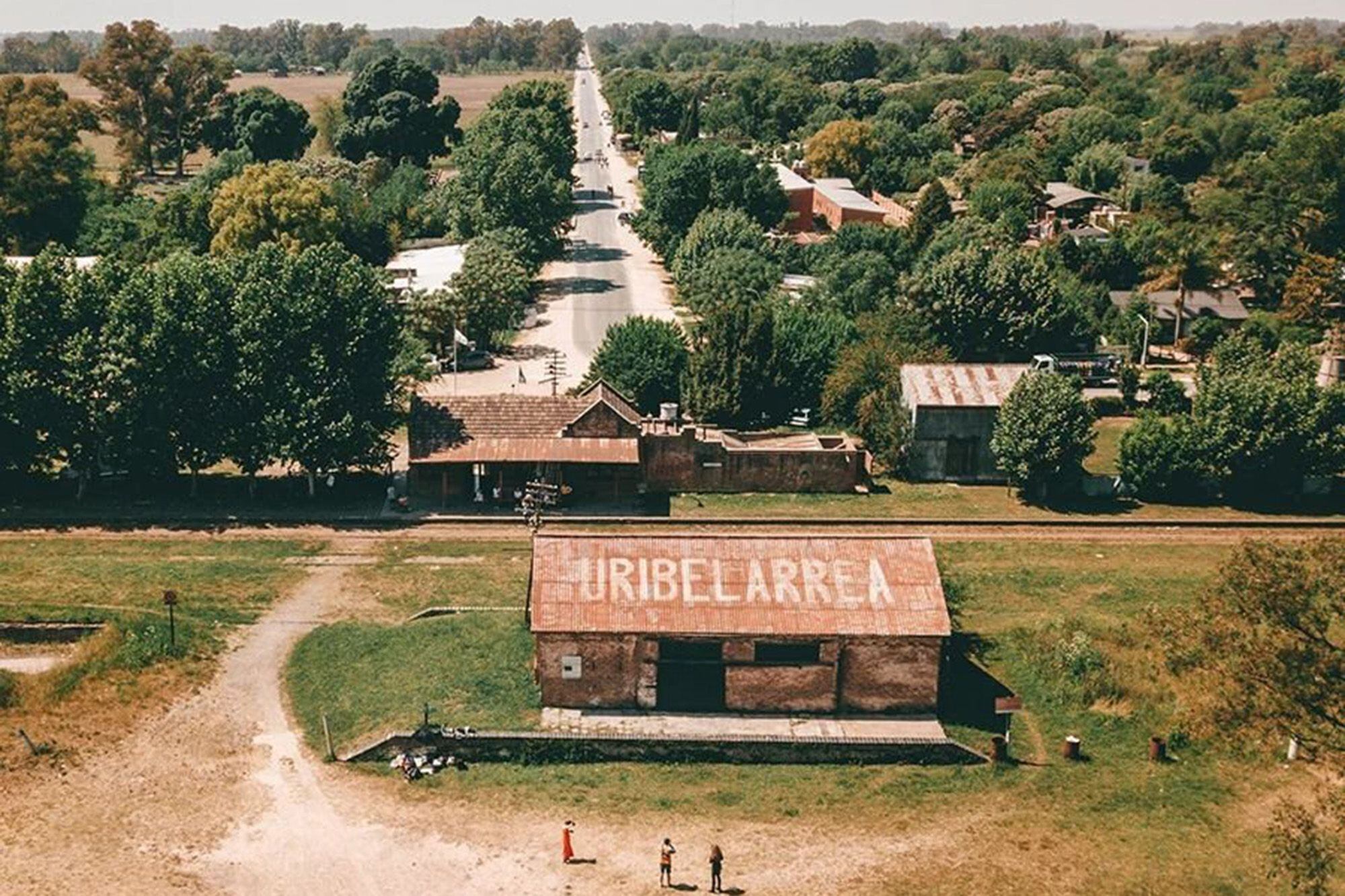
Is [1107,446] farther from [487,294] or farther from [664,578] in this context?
[487,294]

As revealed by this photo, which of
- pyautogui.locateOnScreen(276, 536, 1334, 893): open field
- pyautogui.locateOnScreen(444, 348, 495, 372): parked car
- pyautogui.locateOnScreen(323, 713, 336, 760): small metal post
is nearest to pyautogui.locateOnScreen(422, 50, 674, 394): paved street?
pyautogui.locateOnScreen(444, 348, 495, 372): parked car

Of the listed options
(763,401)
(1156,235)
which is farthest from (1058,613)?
(1156,235)

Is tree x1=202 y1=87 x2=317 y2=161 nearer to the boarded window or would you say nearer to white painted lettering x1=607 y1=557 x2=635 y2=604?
white painted lettering x1=607 y1=557 x2=635 y2=604

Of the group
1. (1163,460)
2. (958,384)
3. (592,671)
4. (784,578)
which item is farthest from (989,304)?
(592,671)

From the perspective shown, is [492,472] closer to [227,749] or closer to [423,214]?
[227,749]

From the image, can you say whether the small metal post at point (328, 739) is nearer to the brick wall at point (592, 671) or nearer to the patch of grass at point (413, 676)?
the patch of grass at point (413, 676)
